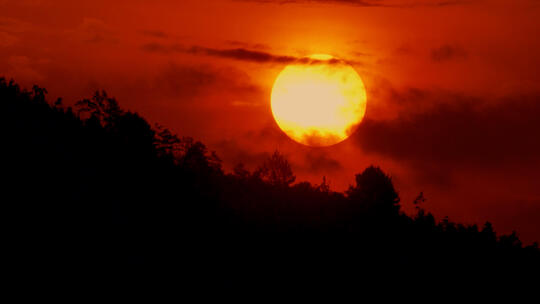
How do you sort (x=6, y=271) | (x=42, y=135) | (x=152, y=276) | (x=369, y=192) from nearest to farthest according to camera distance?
1. (x=6, y=271)
2. (x=152, y=276)
3. (x=42, y=135)
4. (x=369, y=192)

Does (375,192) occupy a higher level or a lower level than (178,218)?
higher

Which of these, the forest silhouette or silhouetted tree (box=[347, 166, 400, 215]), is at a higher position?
silhouetted tree (box=[347, 166, 400, 215])

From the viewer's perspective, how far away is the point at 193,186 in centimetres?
7000

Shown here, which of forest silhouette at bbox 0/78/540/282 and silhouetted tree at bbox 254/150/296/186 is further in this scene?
silhouetted tree at bbox 254/150/296/186

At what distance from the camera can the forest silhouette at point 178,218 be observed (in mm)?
38531

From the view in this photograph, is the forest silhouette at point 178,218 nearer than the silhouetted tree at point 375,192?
Yes

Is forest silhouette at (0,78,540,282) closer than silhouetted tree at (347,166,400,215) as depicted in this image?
Yes

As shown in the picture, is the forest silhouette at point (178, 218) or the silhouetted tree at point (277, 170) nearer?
the forest silhouette at point (178, 218)

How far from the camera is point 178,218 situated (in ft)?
187

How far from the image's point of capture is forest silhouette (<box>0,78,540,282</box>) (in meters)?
38.5

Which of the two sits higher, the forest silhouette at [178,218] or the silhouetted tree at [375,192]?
the silhouetted tree at [375,192]

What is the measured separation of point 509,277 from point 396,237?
42.7ft

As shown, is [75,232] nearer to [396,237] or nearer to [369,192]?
[396,237]

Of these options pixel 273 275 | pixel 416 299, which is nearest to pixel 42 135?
pixel 273 275
